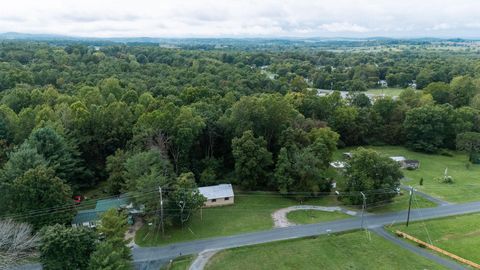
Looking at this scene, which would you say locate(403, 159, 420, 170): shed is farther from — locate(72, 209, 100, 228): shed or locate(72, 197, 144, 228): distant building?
locate(72, 209, 100, 228): shed

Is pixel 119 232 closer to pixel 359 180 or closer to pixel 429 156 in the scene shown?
pixel 359 180

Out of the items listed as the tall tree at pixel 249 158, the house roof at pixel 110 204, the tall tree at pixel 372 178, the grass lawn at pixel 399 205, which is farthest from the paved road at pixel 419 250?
the house roof at pixel 110 204

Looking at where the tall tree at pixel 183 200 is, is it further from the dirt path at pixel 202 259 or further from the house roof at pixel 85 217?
the house roof at pixel 85 217

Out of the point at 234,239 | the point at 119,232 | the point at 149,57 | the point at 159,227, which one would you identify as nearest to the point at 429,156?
the point at 234,239

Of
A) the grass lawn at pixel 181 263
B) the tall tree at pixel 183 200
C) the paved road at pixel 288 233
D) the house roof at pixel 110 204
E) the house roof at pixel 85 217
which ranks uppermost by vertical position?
the tall tree at pixel 183 200

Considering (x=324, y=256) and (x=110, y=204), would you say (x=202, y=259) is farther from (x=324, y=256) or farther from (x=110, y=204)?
(x=110, y=204)
